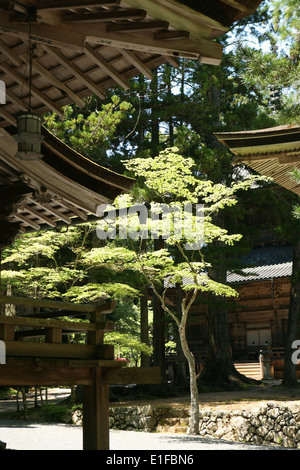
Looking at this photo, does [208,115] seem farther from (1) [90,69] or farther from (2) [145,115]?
(1) [90,69]

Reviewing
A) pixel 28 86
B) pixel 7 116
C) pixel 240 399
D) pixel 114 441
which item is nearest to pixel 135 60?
pixel 28 86

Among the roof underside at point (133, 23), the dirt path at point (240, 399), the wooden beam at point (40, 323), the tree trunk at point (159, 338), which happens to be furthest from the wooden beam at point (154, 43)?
the tree trunk at point (159, 338)

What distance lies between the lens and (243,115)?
19.5 meters

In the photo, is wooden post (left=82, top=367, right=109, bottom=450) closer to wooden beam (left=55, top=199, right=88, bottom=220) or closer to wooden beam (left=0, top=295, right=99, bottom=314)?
wooden beam (left=0, top=295, right=99, bottom=314)

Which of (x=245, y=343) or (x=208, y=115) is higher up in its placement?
(x=208, y=115)

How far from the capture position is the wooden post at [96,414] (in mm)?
6801

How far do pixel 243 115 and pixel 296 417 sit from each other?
33.9 ft

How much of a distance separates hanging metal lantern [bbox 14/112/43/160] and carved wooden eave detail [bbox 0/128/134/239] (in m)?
1.41

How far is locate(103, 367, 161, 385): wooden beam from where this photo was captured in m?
6.84

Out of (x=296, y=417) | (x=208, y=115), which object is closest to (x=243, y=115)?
(x=208, y=115)

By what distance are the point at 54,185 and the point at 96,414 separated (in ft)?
10.3

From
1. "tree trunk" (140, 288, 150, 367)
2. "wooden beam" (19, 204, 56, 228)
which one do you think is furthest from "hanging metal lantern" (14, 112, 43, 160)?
"tree trunk" (140, 288, 150, 367)

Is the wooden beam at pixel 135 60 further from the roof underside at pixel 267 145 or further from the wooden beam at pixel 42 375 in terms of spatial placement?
the wooden beam at pixel 42 375

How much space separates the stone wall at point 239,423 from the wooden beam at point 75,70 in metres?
10.7
